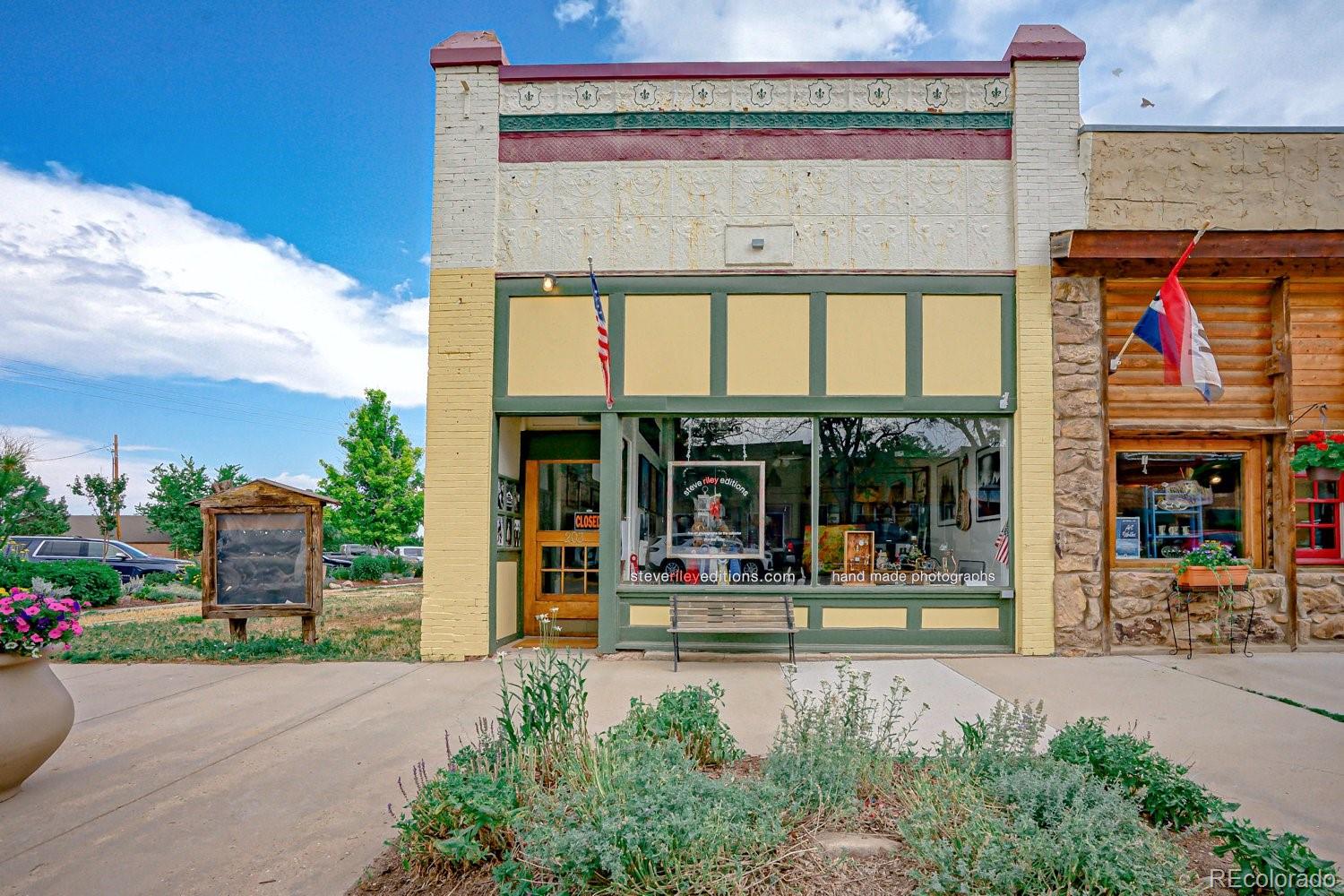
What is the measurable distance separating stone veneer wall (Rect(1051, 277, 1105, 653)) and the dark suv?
66.8 ft

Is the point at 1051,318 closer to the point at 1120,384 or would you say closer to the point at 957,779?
the point at 1120,384

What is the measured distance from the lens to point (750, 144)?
9.58 m

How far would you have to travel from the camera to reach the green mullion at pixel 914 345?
9367mm

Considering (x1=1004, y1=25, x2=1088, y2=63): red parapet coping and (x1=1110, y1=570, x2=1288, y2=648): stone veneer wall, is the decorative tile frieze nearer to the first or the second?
(x1=1004, y1=25, x2=1088, y2=63): red parapet coping

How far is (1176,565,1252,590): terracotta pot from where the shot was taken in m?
8.95

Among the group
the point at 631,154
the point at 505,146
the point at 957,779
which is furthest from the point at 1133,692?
the point at 505,146

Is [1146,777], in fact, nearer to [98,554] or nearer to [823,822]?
[823,822]

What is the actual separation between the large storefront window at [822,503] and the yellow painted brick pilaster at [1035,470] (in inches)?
10.5

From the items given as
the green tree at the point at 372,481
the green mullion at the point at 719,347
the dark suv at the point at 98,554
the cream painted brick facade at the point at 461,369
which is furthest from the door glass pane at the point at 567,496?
the green tree at the point at 372,481

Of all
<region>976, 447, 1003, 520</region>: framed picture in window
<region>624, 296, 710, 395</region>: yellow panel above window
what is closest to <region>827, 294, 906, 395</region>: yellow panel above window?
<region>976, 447, 1003, 520</region>: framed picture in window

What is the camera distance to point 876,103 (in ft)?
31.2

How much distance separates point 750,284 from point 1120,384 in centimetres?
457

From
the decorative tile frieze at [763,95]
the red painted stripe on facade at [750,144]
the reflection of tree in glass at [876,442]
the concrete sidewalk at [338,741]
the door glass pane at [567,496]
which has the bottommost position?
the concrete sidewalk at [338,741]

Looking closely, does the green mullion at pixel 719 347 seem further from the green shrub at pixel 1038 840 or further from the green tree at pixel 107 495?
the green tree at pixel 107 495
